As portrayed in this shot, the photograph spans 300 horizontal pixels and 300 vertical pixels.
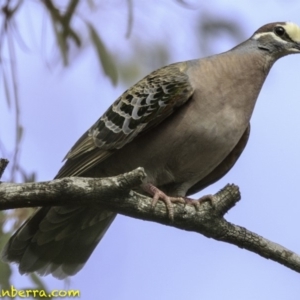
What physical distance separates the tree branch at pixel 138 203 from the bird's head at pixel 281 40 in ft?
4.44

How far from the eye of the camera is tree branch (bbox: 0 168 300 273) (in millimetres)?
3119

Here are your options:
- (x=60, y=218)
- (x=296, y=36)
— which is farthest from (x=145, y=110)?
(x=296, y=36)

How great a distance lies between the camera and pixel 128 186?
3117 mm

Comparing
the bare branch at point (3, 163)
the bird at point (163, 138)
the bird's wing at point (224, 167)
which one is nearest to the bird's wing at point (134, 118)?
the bird at point (163, 138)

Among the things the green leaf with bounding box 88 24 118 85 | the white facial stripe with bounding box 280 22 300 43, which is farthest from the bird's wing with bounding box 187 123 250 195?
the green leaf with bounding box 88 24 118 85

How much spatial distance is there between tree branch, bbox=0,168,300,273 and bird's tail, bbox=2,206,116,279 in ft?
1.93

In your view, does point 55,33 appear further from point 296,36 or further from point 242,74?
point 296,36

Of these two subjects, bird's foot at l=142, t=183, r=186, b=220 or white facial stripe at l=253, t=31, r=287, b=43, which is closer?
bird's foot at l=142, t=183, r=186, b=220

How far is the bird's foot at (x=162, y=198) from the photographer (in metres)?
3.52

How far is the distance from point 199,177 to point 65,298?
1.03 meters

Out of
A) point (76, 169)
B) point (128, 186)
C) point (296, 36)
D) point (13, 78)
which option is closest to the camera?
point (128, 186)

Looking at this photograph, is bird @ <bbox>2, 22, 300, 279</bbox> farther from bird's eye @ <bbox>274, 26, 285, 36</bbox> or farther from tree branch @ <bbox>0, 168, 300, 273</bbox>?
tree branch @ <bbox>0, 168, 300, 273</bbox>

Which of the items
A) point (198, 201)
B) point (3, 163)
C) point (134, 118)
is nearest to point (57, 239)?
point (134, 118)

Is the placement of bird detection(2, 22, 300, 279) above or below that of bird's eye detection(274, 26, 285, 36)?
below
